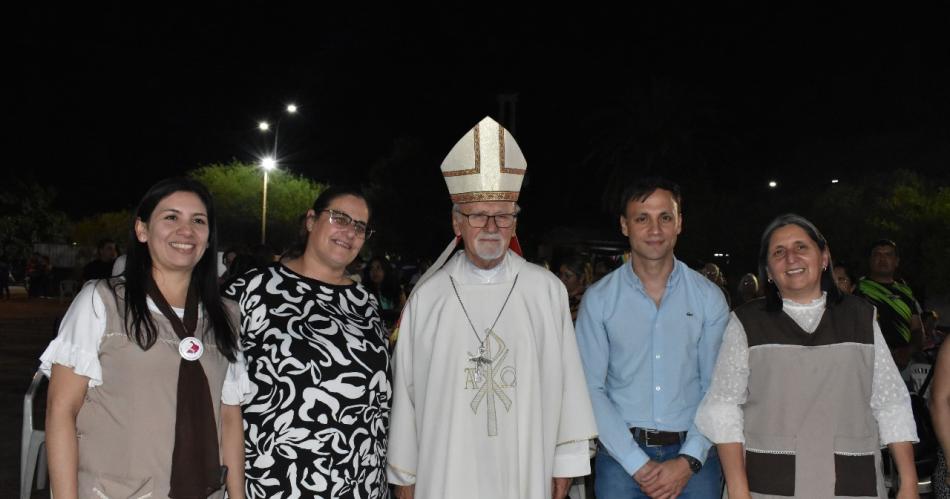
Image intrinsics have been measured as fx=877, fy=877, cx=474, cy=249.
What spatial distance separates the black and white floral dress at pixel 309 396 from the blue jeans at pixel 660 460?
1025 mm

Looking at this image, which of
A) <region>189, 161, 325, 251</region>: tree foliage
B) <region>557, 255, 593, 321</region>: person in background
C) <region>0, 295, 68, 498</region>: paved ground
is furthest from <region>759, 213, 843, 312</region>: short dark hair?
<region>189, 161, 325, 251</region>: tree foliage

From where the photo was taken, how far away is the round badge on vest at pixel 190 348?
10.3ft

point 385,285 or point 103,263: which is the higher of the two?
point 103,263

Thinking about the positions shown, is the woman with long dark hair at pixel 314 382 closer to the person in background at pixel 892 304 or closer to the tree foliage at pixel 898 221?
the person in background at pixel 892 304

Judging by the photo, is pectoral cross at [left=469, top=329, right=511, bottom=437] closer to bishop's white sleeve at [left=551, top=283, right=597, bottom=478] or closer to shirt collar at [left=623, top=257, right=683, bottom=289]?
bishop's white sleeve at [left=551, top=283, right=597, bottom=478]

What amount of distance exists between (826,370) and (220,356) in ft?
7.78

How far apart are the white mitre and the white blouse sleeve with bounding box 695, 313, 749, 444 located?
3.93 feet

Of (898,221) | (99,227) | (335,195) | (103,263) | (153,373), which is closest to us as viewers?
(153,373)

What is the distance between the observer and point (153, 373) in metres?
3.08

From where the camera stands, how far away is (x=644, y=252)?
4.03 meters

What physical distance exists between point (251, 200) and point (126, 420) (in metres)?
44.8

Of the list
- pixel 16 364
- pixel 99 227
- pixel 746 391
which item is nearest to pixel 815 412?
pixel 746 391

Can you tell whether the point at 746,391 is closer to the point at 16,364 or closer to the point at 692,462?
the point at 692,462

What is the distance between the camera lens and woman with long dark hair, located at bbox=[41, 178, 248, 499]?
2.97m
